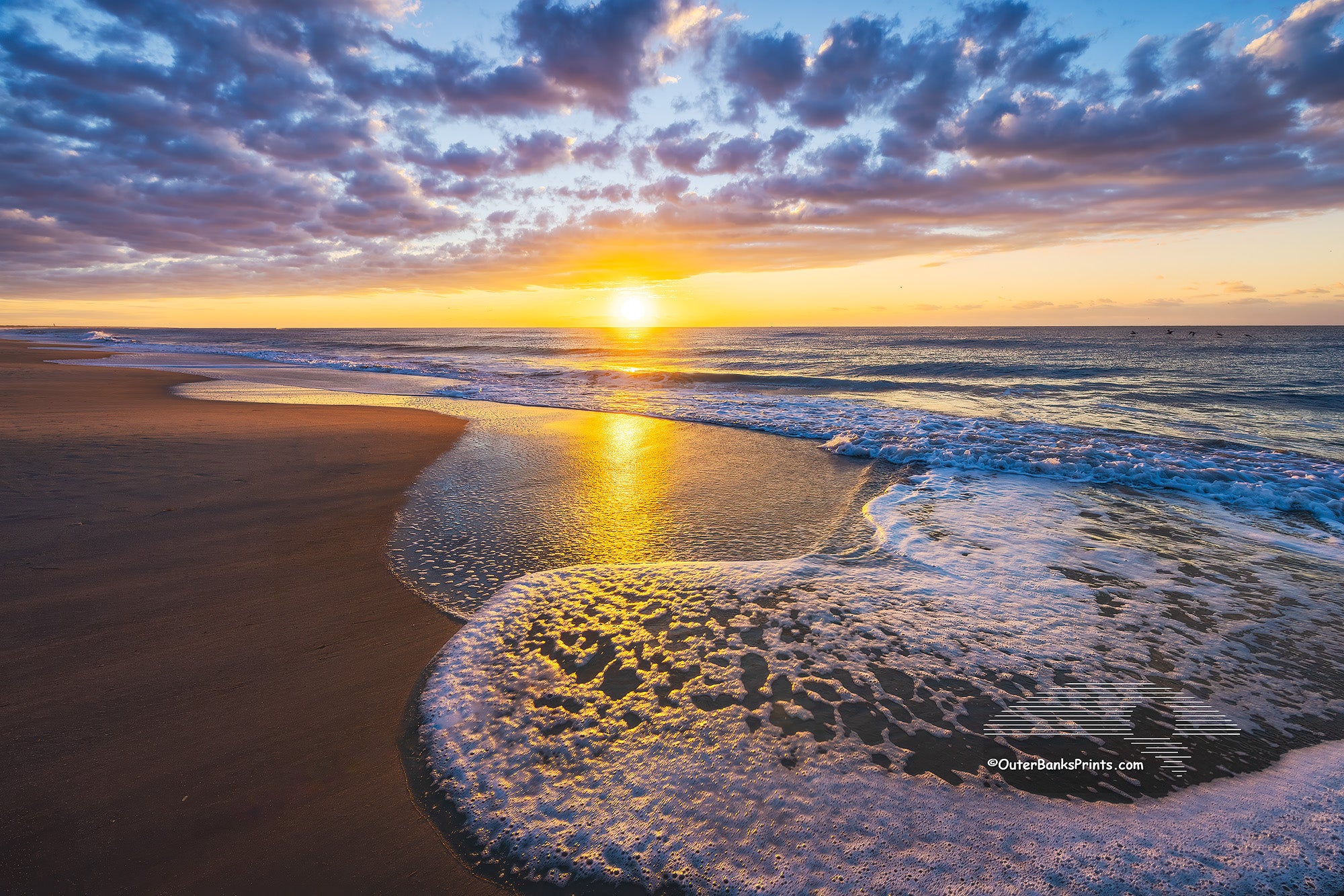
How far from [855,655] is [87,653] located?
537cm

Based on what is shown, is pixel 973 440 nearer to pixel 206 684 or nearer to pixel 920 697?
pixel 920 697

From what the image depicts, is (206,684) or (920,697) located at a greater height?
(206,684)

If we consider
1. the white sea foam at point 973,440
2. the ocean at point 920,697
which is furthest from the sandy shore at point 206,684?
the white sea foam at point 973,440

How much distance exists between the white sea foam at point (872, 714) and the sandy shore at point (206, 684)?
0.41 m

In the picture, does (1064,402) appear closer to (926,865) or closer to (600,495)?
(600,495)

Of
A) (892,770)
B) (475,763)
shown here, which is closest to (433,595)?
(475,763)

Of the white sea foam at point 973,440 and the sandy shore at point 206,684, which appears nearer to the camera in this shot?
the sandy shore at point 206,684

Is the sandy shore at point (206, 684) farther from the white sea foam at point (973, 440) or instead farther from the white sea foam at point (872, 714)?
the white sea foam at point (973, 440)

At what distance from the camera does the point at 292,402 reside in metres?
14.7

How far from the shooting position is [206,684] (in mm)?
3430

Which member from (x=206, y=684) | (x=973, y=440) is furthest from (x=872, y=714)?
(x=973, y=440)

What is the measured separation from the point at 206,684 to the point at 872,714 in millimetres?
4255

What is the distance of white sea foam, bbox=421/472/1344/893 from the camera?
2451mm

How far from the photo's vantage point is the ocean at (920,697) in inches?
98.0
